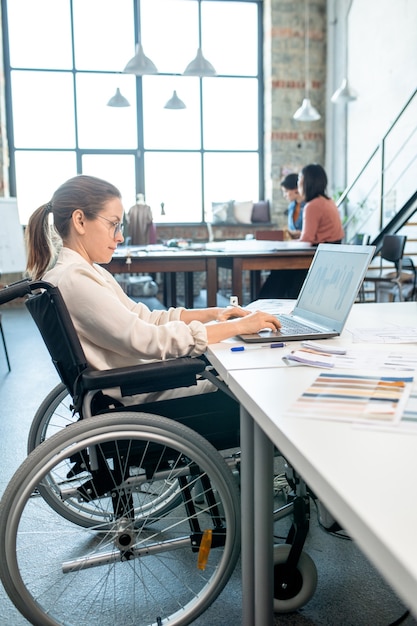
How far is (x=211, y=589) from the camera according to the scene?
1.27 metres

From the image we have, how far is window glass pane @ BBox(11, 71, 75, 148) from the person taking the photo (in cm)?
782

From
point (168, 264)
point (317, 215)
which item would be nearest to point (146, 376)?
point (168, 264)

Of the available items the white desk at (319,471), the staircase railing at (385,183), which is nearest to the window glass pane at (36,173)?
the staircase railing at (385,183)

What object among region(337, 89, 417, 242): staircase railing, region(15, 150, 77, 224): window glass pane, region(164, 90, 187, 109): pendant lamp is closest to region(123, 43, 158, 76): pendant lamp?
region(164, 90, 187, 109): pendant lamp

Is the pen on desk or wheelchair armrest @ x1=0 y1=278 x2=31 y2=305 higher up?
wheelchair armrest @ x1=0 y1=278 x2=31 y2=305

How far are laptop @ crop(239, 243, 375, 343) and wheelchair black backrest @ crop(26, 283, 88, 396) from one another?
1.38ft

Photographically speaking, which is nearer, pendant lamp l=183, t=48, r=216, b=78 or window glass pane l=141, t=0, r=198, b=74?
pendant lamp l=183, t=48, r=216, b=78

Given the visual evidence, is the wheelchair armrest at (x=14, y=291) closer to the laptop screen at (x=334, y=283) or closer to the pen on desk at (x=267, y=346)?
the pen on desk at (x=267, y=346)

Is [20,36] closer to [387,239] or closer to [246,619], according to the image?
[387,239]

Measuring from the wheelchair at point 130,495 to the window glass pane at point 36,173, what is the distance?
6811 millimetres

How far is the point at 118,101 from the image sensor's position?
737 centimetres

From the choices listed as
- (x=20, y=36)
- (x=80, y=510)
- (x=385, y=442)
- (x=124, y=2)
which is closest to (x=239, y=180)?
(x=124, y=2)

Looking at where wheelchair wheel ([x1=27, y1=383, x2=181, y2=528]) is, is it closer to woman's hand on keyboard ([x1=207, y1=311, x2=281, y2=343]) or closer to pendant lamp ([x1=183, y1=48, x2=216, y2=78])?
woman's hand on keyboard ([x1=207, y1=311, x2=281, y2=343])

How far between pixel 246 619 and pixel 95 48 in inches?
314
